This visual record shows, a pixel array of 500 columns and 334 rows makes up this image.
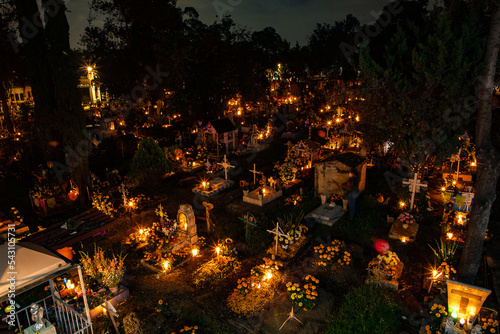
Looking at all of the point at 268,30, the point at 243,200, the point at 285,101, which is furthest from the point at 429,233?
the point at 285,101

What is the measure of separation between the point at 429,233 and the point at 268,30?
78.9ft

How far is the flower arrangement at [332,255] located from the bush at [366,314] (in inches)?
47.5

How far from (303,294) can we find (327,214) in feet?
16.3

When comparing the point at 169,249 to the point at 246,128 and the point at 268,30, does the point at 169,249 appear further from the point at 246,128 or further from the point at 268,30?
the point at 268,30

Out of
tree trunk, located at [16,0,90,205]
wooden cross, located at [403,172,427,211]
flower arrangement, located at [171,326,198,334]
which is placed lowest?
flower arrangement, located at [171,326,198,334]

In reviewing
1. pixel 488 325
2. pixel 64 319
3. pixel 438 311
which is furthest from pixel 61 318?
pixel 488 325

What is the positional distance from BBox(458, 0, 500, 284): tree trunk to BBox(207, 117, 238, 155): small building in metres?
16.1

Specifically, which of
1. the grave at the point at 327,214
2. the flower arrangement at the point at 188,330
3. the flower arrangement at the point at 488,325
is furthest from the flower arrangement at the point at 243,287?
the flower arrangement at the point at 488,325

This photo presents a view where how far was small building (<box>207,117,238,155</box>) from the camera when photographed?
875 inches

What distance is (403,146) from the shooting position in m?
11.0

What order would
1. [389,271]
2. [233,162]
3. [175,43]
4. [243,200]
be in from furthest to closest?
1. [175,43]
2. [233,162]
3. [243,200]
4. [389,271]

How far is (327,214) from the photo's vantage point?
42.3ft

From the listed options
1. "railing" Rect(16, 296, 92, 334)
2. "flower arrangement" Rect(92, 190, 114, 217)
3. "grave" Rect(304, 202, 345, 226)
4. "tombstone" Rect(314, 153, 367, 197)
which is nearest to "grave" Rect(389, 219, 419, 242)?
"grave" Rect(304, 202, 345, 226)

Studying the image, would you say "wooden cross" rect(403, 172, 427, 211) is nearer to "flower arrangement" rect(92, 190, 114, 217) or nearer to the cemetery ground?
the cemetery ground
